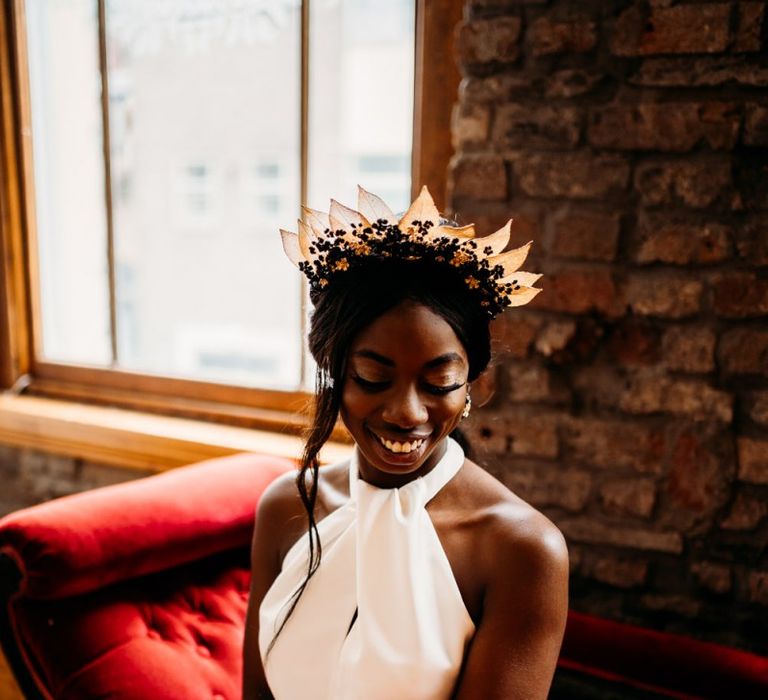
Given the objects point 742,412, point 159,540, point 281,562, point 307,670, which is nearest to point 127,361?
point 159,540

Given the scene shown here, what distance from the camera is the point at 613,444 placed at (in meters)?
1.61

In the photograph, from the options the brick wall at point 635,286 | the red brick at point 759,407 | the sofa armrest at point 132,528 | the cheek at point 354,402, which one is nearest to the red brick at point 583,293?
the brick wall at point 635,286

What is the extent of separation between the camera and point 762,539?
5.12 feet

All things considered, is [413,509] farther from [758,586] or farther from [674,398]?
[758,586]

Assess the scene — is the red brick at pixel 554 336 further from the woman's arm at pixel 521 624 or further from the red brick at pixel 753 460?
the woman's arm at pixel 521 624

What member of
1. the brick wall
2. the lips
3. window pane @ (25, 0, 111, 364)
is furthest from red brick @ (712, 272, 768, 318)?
window pane @ (25, 0, 111, 364)

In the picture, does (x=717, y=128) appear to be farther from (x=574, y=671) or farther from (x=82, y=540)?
(x=82, y=540)

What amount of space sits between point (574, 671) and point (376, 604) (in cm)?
59

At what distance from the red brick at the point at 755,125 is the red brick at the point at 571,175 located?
24cm

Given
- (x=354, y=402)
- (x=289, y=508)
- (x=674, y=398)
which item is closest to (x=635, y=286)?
(x=674, y=398)

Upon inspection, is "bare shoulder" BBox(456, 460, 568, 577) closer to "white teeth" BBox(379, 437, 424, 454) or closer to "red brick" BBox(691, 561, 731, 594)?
"white teeth" BBox(379, 437, 424, 454)

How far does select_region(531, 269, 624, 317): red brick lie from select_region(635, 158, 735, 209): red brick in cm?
20

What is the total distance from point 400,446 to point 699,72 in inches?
41.1

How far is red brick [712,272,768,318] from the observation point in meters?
1.48
